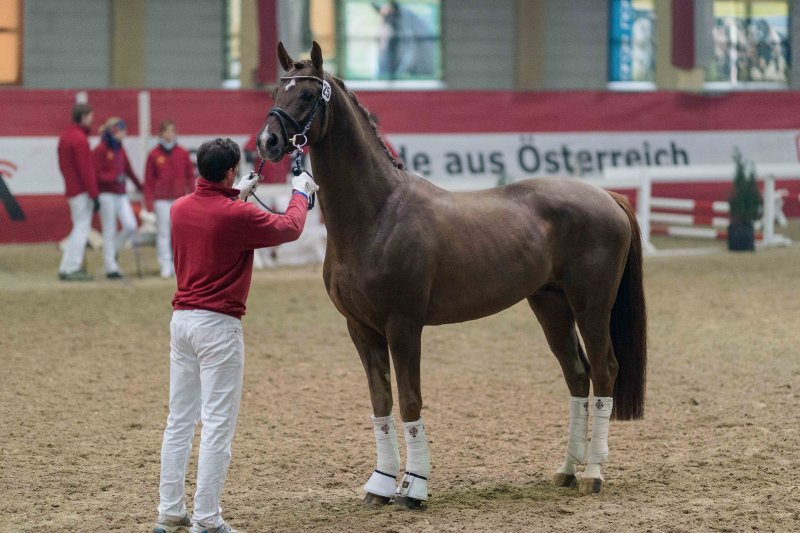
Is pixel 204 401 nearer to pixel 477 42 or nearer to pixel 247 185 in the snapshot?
pixel 247 185

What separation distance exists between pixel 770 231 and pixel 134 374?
10.1 metres

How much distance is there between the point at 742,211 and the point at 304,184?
11.3 meters

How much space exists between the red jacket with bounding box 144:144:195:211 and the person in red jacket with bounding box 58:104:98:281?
63 cm

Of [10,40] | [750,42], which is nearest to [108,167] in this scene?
[10,40]

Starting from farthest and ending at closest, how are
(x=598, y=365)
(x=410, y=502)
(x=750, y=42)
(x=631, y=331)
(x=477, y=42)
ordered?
1. (x=750, y=42)
2. (x=477, y=42)
3. (x=631, y=331)
4. (x=598, y=365)
5. (x=410, y=502)

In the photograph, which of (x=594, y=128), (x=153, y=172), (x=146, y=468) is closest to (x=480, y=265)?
(x=146, y=468)

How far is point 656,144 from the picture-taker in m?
16.2

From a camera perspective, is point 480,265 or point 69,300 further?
point 69,300

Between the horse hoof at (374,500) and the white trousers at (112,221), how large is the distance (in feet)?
25.9

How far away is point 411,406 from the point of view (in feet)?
16.7

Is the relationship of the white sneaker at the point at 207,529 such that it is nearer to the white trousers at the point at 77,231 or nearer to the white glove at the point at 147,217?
the white trousers at the point at 77,231

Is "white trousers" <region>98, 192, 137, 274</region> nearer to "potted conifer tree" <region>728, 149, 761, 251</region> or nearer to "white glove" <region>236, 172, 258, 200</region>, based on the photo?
"potted conifer tree" <region>728, 149, 761, 251</region>

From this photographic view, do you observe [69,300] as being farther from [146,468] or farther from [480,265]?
[480,265]

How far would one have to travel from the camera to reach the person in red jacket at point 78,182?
1194 centimetres
